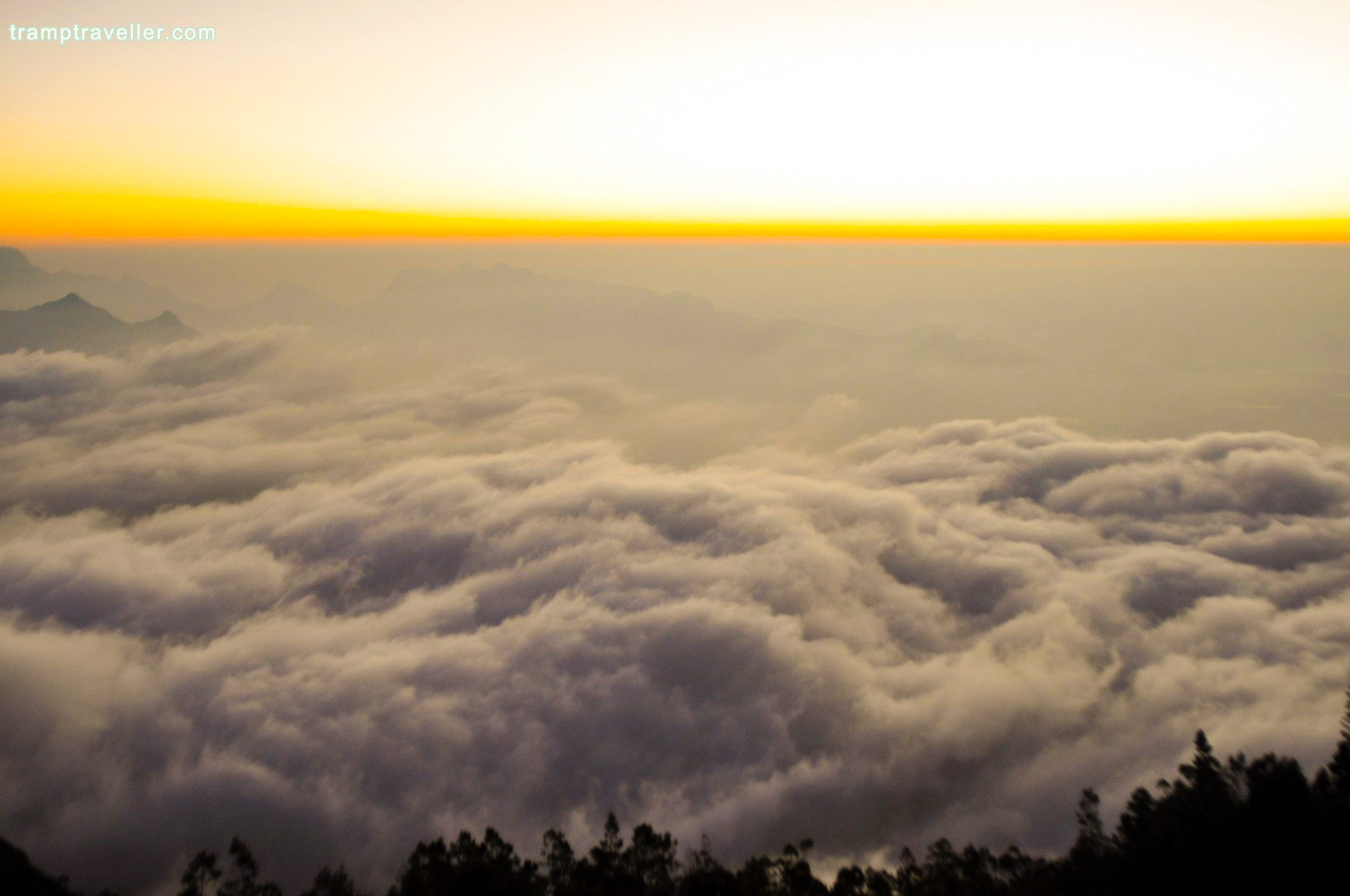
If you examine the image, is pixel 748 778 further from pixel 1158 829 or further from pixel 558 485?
pixel 558 485

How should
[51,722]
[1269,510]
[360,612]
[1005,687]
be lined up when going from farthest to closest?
[1269,510] → [360,612] → [1005,687] → [51,722]

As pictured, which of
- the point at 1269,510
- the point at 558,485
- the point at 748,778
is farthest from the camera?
the point at 558,485

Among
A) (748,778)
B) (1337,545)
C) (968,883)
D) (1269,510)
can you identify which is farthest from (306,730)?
(1269,510)

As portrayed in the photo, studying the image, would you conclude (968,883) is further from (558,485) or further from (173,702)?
(558,485)

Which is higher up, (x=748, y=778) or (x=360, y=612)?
(x=748, y=778)

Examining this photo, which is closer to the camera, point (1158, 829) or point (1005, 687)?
point (1158, 829)

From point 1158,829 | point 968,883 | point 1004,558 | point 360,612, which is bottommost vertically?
point 360,612
